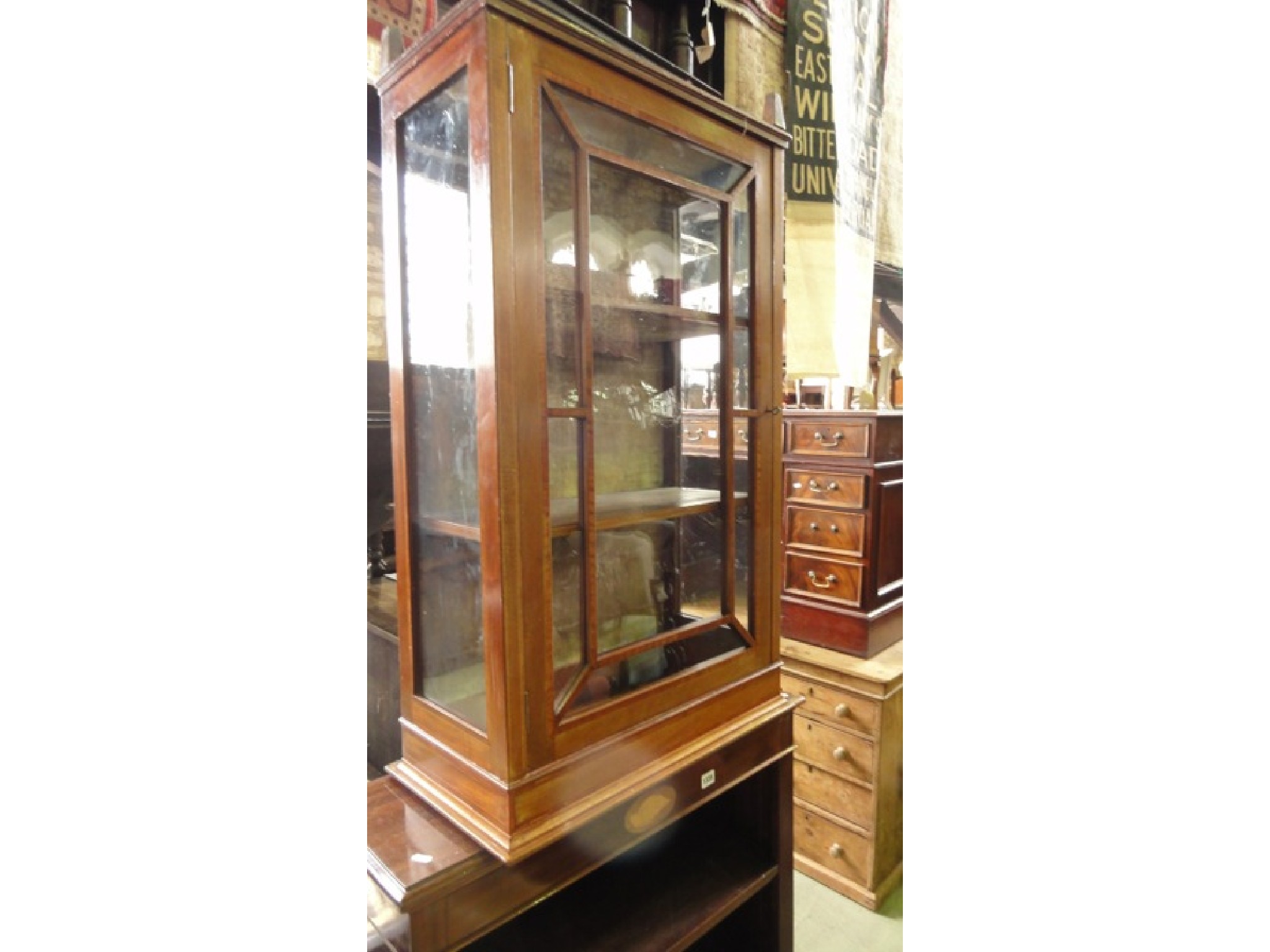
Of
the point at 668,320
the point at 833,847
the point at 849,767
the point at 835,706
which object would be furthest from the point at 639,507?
the point at 833,847

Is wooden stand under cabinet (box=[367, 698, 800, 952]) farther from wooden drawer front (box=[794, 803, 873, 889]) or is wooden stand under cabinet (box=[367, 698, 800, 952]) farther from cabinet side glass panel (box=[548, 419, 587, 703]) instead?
wooden drawer front (box=[794, 803, 873, 889])

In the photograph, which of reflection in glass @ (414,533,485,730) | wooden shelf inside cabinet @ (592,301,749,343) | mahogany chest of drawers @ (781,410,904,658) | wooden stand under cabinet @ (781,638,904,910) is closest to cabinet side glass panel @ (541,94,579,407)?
wooden shelf inside cabinet @ (592,301,749,343)

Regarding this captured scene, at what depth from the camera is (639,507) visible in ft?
3.11

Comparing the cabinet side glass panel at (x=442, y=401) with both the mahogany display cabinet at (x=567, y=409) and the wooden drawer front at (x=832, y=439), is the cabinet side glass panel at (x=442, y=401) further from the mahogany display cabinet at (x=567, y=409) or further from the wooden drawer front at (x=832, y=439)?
the wooden drawer front at (x=832, y=439)

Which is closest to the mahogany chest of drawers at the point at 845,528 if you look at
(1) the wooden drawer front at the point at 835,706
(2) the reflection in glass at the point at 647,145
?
(1) the wooden drawer front at the point at 835,706

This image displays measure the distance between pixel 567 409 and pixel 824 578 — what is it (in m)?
1.31

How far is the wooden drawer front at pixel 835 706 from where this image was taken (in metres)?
1.78

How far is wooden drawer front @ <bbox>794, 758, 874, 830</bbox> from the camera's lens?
1.81m

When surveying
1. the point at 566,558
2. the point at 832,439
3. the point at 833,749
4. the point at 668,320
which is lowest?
the point at 833,749

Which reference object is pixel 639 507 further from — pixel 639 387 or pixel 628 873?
pixel 628 873
